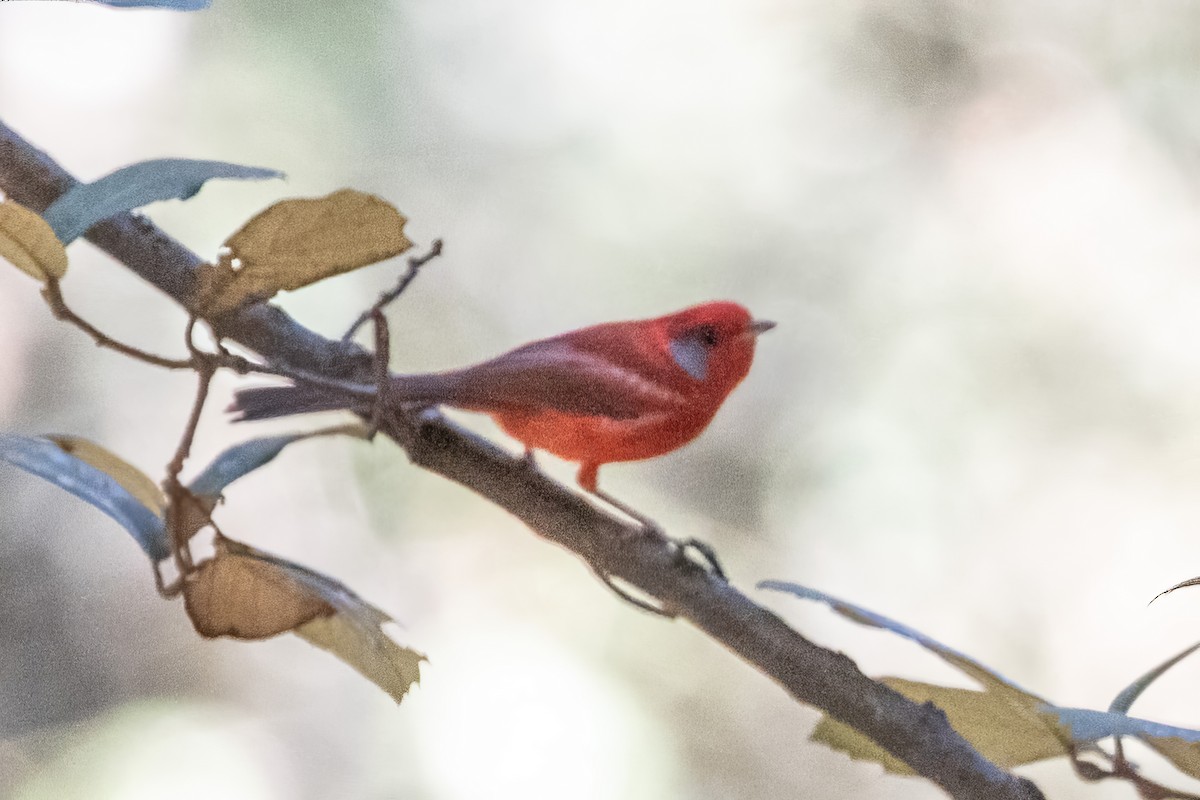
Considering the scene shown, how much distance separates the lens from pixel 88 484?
46 cm

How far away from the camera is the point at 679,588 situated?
1.79ft

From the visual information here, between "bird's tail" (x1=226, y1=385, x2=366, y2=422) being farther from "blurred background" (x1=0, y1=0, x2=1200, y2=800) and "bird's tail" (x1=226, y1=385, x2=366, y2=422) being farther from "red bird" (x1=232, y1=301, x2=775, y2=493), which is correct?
"blurred background" (x1=0, y1=0, x2=1200, y2=800)

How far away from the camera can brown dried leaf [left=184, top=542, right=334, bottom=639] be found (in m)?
0.44

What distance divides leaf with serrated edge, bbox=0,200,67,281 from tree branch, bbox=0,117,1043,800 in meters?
0.07

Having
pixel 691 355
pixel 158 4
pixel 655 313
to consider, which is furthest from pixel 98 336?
pixel 655 313

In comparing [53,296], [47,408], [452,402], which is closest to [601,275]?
[47,408]

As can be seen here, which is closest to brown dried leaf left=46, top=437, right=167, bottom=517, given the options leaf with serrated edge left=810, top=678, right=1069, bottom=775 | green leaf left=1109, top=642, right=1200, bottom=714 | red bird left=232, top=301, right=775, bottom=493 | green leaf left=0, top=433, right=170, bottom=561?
green leaf left=0, top=433, right=170, bottom=561

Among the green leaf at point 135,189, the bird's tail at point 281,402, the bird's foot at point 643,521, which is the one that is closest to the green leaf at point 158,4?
the green leaf at point 135,189

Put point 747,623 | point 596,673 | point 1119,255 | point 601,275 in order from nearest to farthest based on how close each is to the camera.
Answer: point 747,623
point 596,673
point 601,275
point 1119,255

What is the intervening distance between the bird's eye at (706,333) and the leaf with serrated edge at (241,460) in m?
0.24

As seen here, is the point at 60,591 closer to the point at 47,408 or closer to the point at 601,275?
the point at 47,408

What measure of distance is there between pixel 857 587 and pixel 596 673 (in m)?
0.29

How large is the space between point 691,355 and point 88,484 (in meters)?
0.35

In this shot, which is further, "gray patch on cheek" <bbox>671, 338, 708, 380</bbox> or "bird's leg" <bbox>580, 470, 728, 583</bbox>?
"gray patch on cheek" <bbox>671, 338, 708, 380</bbox>
